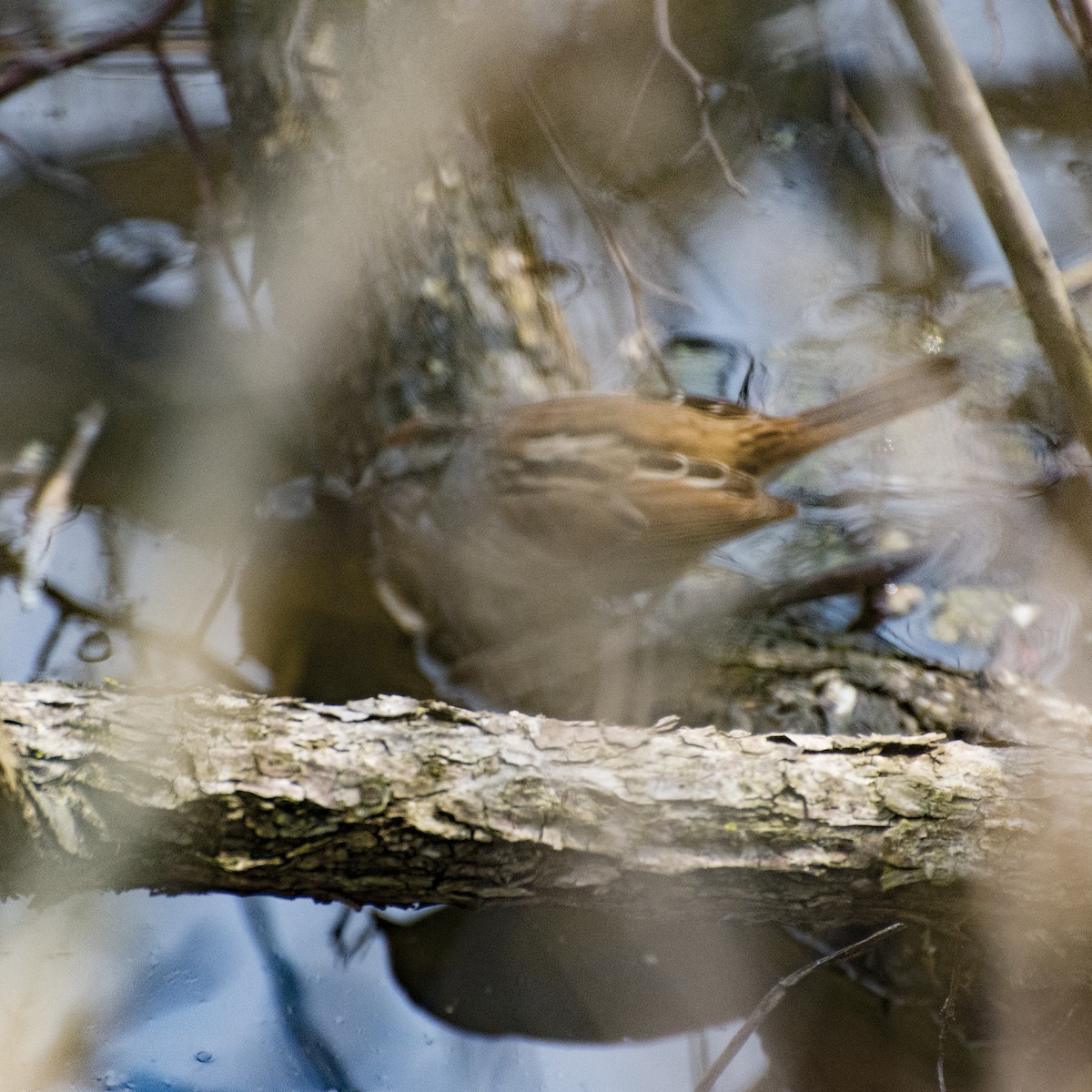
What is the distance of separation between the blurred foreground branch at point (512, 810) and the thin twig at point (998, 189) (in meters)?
0.80

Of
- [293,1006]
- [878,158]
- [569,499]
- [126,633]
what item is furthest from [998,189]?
[126,633]

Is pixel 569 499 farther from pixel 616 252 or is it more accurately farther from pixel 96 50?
pixel 96 50

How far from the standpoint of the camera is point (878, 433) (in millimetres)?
3312

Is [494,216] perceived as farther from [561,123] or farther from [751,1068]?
[751,1068]

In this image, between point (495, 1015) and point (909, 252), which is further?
point (909, 252)

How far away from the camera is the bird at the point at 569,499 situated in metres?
3.03

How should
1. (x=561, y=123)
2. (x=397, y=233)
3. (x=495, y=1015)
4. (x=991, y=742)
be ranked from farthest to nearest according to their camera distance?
1. (x=561, y=123)
2. (x=397, y=233)
3. (x=495, y=1015)
4. (x=991, y=742)

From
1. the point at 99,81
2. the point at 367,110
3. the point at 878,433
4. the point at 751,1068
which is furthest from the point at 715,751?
the point at 99,81

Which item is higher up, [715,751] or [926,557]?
[715,751]

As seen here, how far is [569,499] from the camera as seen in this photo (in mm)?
3133

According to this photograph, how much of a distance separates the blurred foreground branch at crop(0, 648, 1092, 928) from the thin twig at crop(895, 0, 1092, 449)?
0.80 m

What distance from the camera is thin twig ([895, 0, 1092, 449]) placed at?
70.3 inches

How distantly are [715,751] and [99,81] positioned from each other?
176 inches

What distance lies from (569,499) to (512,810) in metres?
1.47
